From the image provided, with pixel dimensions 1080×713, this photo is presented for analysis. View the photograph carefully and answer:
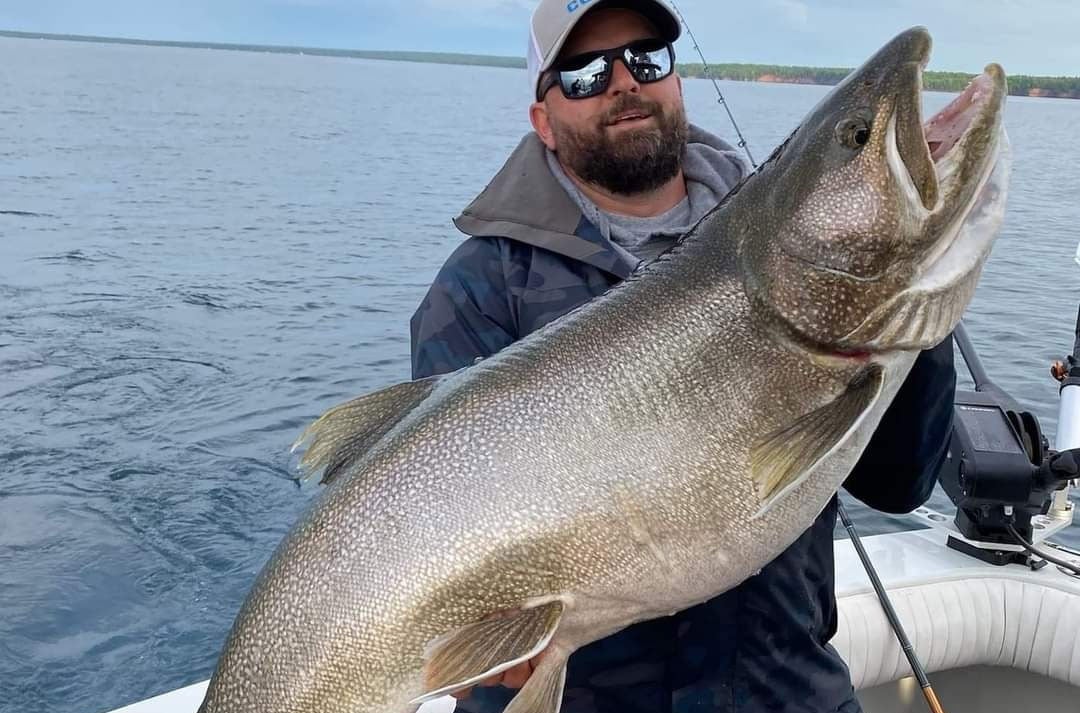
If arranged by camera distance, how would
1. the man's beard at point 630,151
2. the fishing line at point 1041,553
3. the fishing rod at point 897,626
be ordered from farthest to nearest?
1. the fishing line at point 1041,553
2. the fishing rod at point 897,626
3. the man's beard at point 630,151

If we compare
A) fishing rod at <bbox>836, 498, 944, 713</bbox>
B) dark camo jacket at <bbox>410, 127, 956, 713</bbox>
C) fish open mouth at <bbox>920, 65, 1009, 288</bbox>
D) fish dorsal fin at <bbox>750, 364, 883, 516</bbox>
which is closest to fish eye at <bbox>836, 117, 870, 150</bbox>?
fish open mouth at <bbox>920, 65, 1009, 288</bbox>

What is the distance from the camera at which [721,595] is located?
8.95 ft

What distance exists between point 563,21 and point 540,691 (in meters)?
2.12

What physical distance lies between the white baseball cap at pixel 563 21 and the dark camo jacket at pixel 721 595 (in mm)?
457

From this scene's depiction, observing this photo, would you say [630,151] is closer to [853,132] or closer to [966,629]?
[853,132]

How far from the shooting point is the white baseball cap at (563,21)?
10.4ft

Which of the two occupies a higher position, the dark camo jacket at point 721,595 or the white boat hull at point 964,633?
the dark camo jacket at point 721,595

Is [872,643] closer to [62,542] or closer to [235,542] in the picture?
[235,542]

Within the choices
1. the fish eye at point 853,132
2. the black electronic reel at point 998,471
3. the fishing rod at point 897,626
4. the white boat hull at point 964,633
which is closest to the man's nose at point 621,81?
the fish eye at point 853,132

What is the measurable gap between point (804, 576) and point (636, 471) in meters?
0.93

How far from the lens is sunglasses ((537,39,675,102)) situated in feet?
10.6

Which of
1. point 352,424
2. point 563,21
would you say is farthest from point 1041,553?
point 352,424

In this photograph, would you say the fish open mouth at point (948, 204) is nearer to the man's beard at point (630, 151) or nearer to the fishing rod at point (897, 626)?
the man's beard at point (630, 151)

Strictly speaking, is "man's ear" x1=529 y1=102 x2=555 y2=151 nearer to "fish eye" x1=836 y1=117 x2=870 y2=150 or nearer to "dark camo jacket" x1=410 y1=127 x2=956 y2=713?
"dark camo jacket" x1=410 y1=127 x2=956 y2=713
